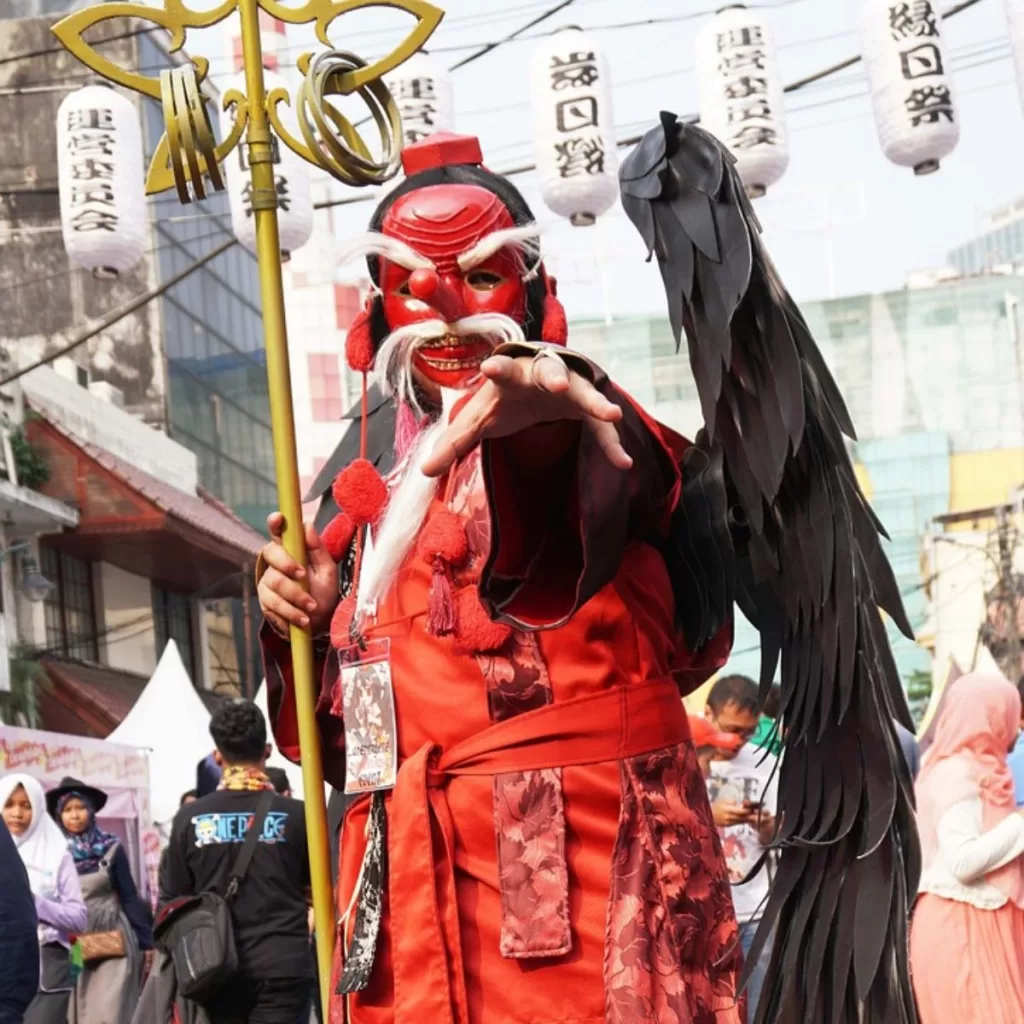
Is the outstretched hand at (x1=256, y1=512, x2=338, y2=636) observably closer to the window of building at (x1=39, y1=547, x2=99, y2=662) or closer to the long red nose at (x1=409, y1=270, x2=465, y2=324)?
the long red nose at (x1=409, y1=270, x2=465, y2=324)

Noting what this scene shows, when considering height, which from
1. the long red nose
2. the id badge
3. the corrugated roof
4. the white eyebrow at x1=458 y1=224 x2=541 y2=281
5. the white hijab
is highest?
the corrugated roof

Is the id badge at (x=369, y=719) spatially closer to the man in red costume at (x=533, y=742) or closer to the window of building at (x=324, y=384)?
the man in red costume at (x=533, y=742)

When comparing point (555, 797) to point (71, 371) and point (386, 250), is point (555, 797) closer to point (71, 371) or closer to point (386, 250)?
point (386, 250)

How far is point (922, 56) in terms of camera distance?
44.3 ft

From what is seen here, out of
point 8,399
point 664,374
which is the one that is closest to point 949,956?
point 8,399

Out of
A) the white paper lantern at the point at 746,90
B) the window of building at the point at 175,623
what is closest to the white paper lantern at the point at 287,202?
the white paper lantern at the point at 746,90

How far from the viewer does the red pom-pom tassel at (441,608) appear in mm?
2785

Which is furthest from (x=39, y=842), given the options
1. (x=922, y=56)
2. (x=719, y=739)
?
(x=922, y=56)

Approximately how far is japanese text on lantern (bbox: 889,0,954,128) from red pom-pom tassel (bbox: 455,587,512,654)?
11447 millimetres

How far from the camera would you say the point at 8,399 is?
21484 millimetres

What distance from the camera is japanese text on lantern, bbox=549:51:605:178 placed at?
14133 mm

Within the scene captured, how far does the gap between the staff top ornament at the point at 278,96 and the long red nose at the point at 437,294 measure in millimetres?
468

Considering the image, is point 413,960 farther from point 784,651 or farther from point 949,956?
point 949,956

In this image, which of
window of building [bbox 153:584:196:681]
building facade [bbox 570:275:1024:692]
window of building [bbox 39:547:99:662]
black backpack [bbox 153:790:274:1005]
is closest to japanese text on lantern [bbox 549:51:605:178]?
black backpack [bbox 153:790:274:1005]
